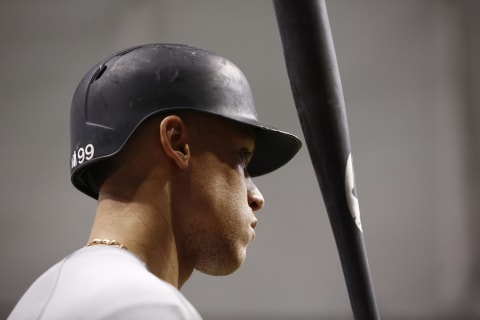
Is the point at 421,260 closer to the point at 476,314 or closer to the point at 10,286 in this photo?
the point at 476,314

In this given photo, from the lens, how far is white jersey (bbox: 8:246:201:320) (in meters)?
0.90

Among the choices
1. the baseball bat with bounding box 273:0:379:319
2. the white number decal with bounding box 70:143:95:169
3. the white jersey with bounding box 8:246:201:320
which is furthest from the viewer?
the white number decal with bounding box 70:143:95:169

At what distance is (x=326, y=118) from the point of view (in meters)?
1.14

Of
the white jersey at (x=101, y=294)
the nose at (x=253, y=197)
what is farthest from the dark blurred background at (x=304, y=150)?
the white jersey at (x=101, y=294)

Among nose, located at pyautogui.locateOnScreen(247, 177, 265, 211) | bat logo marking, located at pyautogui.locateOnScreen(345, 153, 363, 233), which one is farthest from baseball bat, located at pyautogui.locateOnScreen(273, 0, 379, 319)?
nose, located at pyautogui.locateOnScreen(247, 177, 265, 211)

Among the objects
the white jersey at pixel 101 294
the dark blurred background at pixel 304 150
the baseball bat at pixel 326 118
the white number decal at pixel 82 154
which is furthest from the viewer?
the dark blurred background at pixel 304 150

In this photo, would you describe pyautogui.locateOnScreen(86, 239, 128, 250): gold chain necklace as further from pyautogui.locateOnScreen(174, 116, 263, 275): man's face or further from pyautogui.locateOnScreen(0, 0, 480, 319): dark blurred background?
pyautogui.locateOnScreen(0, 0, 480, 319): dark blurred background

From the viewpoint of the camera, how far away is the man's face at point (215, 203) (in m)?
1.18

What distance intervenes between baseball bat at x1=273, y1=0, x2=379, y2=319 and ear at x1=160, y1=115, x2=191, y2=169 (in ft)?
0.70

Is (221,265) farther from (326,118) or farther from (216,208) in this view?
(326,118)

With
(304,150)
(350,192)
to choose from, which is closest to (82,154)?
(350,192)

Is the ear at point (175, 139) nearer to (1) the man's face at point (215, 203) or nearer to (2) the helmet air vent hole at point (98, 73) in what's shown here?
(1) the man's face at point (215, 203)

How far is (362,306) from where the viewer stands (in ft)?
4.16

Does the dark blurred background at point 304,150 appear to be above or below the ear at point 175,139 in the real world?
below
